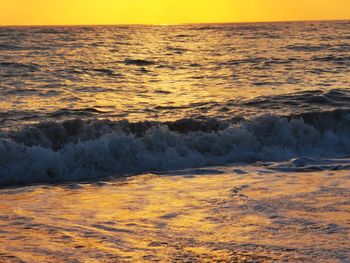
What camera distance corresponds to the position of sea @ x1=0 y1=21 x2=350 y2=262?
267 inches

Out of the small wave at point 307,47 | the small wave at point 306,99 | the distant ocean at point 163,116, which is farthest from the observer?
the small wave at point 307,47

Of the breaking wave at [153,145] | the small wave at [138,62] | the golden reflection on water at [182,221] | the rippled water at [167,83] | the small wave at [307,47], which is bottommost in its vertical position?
the golden reflection on water at [182,221]

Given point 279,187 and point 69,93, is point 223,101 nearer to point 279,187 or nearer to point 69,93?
point 69,93

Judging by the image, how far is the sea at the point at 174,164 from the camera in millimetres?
6777

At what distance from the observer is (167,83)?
82.3 ft

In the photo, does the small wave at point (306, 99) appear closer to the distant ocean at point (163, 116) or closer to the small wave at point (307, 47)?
the distant ocean at point (163, 116)

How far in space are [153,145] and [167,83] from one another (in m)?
11.5

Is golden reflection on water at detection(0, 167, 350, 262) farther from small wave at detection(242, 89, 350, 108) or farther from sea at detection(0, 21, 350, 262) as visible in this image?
small wave at detection(242, 89, 350, 108)

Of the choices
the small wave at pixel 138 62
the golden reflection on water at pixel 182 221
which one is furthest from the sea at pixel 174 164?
the small wave at pixel 138 62

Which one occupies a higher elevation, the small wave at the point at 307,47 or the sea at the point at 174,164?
the small wave at the point at 307,47

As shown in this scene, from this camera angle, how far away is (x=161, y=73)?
28750 mm

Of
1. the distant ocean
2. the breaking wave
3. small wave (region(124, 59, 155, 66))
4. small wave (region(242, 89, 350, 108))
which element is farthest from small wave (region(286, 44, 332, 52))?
the breaking wave

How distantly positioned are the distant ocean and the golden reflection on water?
2.17 meters

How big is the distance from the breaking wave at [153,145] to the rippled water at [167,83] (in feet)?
4.95
